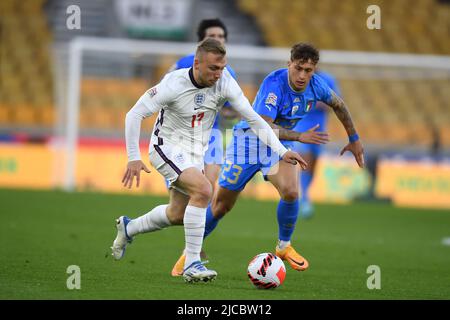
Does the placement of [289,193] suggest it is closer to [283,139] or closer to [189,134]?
[283,139]

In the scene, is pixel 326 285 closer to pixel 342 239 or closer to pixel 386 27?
pixel 342 239

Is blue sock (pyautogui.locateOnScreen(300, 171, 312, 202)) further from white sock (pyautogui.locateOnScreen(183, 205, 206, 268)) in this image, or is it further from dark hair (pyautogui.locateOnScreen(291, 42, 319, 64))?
white sock (pyautogui.locateOnScreen(183, 205, 206, 268))

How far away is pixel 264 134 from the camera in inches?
287

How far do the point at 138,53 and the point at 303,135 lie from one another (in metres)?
12.8

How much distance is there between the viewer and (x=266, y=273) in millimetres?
6918

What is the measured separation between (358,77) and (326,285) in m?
13.7

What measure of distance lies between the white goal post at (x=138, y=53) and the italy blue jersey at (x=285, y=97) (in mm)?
10538

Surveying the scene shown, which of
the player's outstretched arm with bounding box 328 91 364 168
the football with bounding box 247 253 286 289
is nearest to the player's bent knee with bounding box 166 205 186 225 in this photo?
the football with bounding box 247 253 286 289

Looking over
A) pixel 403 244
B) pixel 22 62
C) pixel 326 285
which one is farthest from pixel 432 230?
pixel 22 62

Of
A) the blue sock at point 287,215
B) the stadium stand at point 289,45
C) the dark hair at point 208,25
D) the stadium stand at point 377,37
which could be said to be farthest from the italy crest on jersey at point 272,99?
the stadium stand at point 377,37

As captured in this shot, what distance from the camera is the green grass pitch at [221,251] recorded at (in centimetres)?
674

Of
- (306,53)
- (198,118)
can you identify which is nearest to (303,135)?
(306,53)

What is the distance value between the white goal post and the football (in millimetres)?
11947

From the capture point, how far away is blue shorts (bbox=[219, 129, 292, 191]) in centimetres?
829
